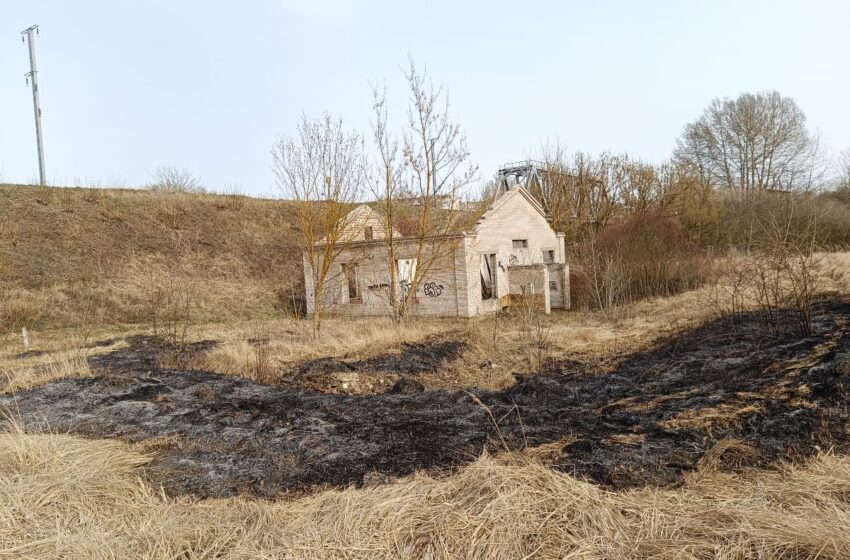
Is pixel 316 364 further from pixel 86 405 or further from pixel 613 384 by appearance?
pixel 613 384

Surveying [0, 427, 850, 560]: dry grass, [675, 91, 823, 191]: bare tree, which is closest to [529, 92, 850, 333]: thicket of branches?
[675, 91, 823, 191]: bare tree

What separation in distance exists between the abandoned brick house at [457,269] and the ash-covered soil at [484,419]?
31.4 feet

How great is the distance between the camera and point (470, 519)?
3453 millimetres

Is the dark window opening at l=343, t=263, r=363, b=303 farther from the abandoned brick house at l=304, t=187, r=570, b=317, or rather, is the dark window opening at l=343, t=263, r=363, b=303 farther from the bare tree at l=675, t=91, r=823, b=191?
the bare tree at l=675, t=91, r=823, b=191

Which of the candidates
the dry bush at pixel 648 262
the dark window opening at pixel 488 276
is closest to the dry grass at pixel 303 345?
the dark window opening at pixel 488 276

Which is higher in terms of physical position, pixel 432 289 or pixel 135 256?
pixel 135 256

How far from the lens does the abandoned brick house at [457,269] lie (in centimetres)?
1825

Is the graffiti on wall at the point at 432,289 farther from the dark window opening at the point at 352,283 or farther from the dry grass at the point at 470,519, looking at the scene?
the dry grass at the point at 470,519

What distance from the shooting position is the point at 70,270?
23.2 meters

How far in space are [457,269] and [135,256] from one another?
50.1 ft

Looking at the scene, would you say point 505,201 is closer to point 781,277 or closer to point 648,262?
point 648,262

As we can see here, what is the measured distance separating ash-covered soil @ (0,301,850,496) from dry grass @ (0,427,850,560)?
1.11 feet

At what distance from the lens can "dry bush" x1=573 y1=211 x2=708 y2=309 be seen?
19.8 m

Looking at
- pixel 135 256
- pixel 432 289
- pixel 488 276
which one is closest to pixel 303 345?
pixel 432 289
